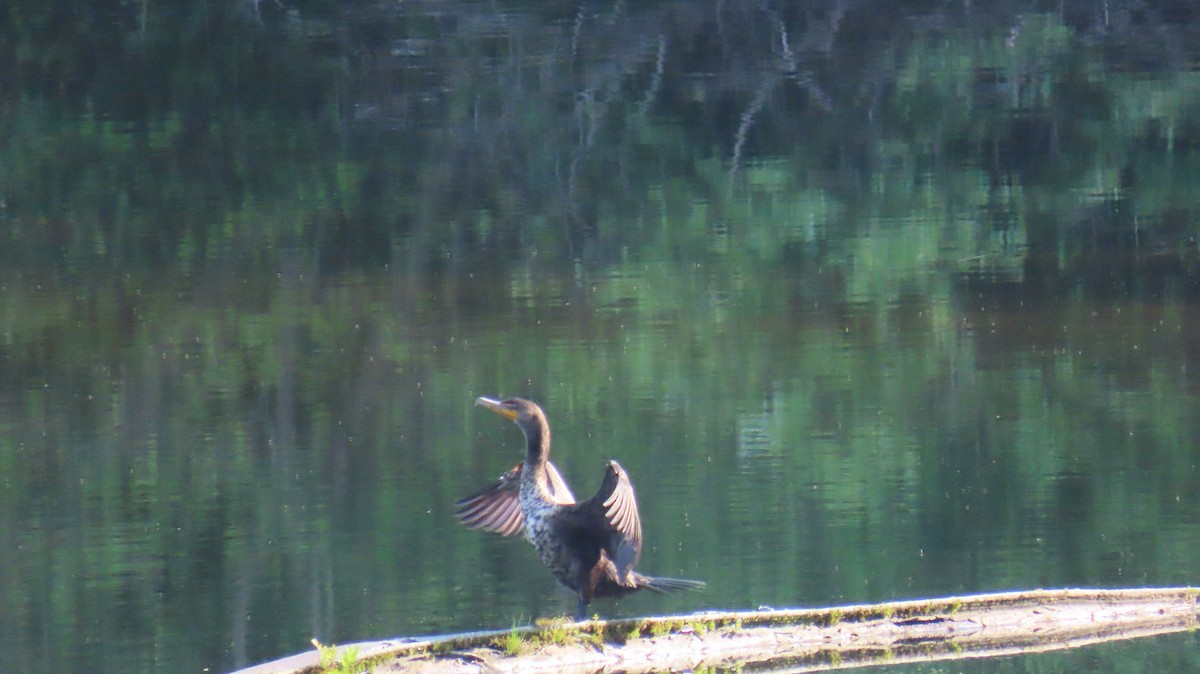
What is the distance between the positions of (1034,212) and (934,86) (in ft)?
11.5

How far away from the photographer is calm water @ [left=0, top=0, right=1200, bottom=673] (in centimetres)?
623

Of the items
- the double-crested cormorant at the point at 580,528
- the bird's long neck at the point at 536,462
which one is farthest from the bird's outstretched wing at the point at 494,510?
the bird's long neck at the point at 536,462

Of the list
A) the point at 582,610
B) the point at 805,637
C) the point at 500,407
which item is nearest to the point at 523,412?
the point at 500,407

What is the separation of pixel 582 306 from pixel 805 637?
5888mm

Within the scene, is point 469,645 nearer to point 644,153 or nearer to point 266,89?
point 644,153

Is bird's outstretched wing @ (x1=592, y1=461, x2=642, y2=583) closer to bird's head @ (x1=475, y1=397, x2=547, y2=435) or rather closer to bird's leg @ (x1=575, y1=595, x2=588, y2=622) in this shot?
bird's leg @ (x1=575, y1=595, x2=588, y2=622)

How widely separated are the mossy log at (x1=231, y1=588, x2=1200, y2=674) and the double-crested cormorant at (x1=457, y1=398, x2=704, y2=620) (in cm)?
27

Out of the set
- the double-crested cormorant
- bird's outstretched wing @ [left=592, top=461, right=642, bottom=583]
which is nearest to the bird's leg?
the double-crested cormorant

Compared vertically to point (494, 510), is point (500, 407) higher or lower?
higher

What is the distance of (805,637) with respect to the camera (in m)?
4.66

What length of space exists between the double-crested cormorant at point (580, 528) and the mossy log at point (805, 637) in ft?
0.87

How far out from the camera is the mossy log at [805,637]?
441cm

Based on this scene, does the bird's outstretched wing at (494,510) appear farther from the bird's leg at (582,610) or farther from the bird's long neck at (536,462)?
the bird's leg at (582,610)

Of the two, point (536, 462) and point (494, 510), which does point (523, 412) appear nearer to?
point (536, 462)
